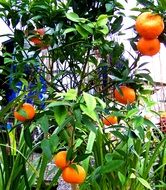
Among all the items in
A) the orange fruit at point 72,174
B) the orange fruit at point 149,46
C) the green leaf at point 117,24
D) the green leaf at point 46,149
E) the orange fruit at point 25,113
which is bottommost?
the orange fruit at point 72,174

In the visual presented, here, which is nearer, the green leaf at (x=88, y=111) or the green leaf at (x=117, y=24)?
the green leaf at (x=88, y=111)

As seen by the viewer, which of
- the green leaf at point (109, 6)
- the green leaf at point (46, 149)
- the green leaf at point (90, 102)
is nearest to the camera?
the green leaf at point (90, 102)

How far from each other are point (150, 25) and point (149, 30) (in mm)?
14

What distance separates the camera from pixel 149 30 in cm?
81

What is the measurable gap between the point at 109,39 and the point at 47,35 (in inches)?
8.9

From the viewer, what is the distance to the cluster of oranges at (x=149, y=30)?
0.81 m

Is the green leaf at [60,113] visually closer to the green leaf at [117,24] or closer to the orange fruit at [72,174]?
the orange fruit at [72,174]

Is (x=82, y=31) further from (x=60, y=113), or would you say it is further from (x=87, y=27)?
(x=60, y=113)

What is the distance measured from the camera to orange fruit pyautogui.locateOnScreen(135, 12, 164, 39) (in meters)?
0.81

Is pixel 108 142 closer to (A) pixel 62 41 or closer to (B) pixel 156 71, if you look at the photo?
Result: (A) pixel 62 41

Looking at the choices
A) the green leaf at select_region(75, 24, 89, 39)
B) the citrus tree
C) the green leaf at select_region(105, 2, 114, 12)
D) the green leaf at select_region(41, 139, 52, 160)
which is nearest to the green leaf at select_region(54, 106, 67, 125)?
the citrus tree

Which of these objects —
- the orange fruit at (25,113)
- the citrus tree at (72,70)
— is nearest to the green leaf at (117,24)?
the citrus tree at (72,70)

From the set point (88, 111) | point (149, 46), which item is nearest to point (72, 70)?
point (149, 46)

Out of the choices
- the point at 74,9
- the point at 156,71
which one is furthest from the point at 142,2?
the point at 156,71
